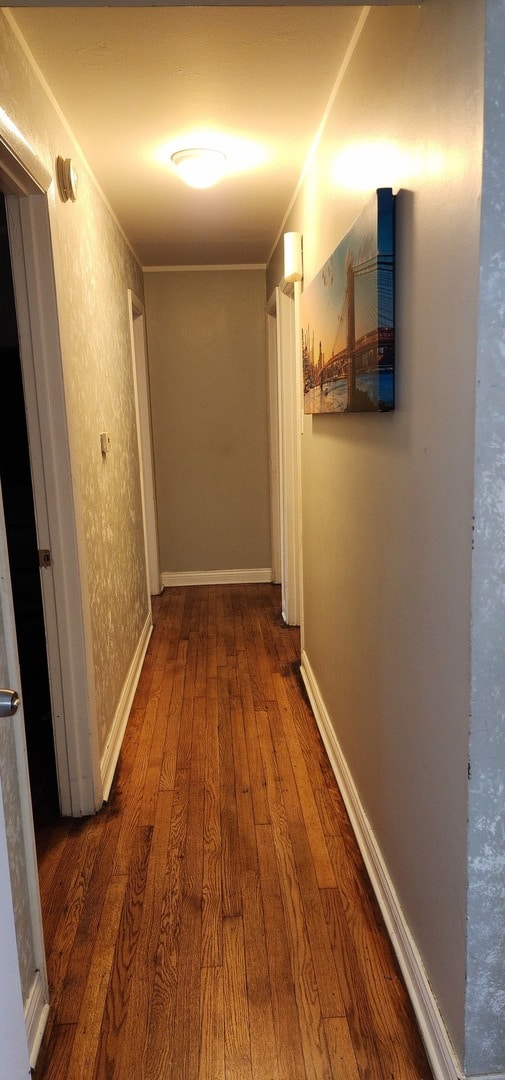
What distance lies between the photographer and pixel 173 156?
8.62 feet

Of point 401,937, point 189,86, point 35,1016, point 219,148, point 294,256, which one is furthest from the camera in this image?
point 294,256

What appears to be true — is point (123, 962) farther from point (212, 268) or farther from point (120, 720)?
point (212, 268)

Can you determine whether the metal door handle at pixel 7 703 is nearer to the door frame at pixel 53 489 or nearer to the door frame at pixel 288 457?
the door frame at pixel 53 489

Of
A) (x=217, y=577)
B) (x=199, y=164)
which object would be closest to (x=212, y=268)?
(x=217, y=577)

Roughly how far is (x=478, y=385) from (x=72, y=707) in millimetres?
1713

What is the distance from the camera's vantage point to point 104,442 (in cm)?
284

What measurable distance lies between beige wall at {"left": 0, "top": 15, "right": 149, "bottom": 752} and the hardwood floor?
40 cm

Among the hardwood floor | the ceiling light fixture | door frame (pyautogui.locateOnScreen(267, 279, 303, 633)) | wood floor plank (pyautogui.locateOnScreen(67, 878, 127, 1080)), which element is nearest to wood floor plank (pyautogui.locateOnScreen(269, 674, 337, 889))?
the hardwood floor

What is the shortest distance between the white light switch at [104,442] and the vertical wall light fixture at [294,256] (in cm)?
111

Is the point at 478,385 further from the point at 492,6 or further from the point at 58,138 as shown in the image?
the point at 58,138

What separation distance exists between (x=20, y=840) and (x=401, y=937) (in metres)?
0.89

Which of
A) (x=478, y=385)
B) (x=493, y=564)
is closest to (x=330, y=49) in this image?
(x=478, y=385)

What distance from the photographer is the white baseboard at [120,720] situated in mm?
2510

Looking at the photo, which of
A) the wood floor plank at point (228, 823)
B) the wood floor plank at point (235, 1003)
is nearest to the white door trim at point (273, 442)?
the wood floor plank at point (228, 823)
